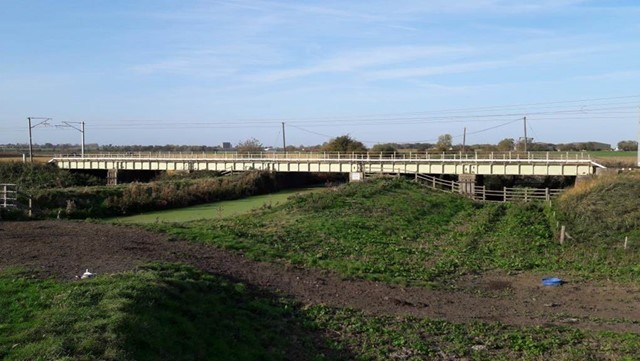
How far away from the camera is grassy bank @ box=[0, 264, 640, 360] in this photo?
949 cm

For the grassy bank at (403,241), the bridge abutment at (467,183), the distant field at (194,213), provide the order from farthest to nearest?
the bridge abutment at (467,183) → the distant field at (194,213) → the grassy bank at (403,241)

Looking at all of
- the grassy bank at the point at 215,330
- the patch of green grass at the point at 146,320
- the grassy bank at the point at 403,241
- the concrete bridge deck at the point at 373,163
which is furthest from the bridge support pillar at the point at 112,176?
the grassy bank at the point at 215,330

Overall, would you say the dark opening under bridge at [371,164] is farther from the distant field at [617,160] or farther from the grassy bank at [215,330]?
the grassy bank at [215,330]

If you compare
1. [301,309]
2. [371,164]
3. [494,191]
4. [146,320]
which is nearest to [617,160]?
[494,191]

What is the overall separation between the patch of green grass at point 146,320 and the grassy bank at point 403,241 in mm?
4956

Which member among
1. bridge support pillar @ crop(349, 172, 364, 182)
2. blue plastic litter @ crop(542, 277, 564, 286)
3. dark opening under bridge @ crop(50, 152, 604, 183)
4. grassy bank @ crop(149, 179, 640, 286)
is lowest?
blue plastic litter @ crop(542, 277, 564, 286)

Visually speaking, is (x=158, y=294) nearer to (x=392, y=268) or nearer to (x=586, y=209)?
(x=392, y=268)

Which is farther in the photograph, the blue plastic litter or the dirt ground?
the blue plastic litter

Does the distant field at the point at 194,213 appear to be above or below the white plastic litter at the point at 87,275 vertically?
below

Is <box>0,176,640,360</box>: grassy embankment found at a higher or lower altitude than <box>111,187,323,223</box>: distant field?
higher

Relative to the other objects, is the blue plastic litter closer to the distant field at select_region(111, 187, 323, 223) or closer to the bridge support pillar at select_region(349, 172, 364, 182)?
the distant field at select_region(111, 187, 323, 223)

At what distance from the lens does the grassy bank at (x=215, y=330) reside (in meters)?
9.49

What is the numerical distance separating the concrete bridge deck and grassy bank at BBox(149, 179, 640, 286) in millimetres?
17986

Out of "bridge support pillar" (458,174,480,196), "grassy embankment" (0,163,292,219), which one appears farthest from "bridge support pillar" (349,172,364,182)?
"bridge support pillar" (458,174,480,196)
